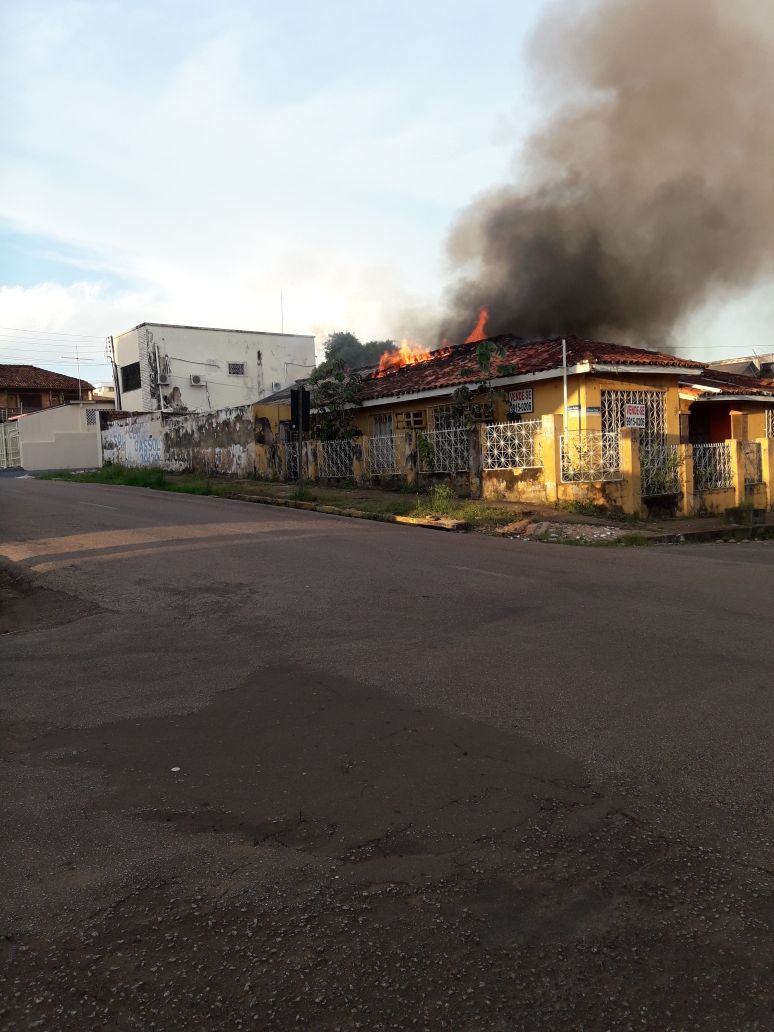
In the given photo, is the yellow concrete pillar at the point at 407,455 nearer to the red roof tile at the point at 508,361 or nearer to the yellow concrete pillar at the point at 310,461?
the red roof tile at the point at 508,361

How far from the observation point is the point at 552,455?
16.4 meters

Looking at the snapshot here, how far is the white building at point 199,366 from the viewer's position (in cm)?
4334

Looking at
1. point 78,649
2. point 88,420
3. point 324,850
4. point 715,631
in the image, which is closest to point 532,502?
point 715,631

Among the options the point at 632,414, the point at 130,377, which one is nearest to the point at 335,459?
the point at 632,414

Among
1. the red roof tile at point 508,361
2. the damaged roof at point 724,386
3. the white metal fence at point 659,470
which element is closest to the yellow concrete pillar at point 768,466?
the red roof tile at point 508,361

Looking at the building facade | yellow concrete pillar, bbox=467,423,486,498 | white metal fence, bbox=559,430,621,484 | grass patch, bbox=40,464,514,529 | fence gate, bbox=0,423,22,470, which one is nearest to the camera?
grass patch, bbox=40,464,514,529

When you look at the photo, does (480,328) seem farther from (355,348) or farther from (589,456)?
(355,348)

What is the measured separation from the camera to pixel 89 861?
3.00 meters

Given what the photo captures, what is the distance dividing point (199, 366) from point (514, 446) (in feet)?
100

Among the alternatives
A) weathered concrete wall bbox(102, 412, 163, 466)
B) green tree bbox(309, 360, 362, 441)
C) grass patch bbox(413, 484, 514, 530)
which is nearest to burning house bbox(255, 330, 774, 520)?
green tree bbox(309, 360, 362, 441)

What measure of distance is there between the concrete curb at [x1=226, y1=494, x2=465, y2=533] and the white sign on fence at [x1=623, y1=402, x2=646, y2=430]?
5.78 metres

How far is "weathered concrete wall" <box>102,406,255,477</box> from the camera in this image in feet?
85.8

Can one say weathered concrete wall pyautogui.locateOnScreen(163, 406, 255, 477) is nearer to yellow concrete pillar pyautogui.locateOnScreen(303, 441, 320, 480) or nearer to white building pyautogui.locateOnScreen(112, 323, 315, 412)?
yellow concrete pillar pyautogui.locateOnScreen(303, 441, 320, 480)

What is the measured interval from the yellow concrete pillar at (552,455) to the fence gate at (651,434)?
1.17m
